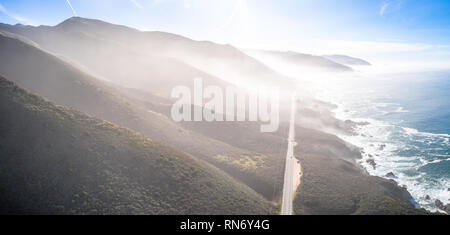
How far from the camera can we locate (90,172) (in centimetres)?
1852

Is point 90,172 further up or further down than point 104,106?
further down

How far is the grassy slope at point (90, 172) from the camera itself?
15.9 metres

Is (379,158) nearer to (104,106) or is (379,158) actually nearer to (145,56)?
(104,106)

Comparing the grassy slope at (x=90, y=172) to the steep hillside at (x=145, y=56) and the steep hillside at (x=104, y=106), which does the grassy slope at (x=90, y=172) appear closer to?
the steep hillside at (x=104, y=106)

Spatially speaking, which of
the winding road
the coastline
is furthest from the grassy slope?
the coastline

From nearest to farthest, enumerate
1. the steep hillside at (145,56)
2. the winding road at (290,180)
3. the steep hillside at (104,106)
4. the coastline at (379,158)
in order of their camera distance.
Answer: the winding road at (290,180) < the coastline at (379,158) < the steep hillside at (104,106) < the steep hillside at (145,56)

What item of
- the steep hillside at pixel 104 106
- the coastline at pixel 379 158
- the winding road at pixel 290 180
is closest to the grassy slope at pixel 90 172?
the winding road at pixel 290 180

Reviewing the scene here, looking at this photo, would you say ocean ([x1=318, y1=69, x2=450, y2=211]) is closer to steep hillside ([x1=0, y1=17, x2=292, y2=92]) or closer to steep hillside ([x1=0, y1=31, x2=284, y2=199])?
steep hillside ([x1=0, y1=31, x2=284, y2=199])

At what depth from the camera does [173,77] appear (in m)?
89.6

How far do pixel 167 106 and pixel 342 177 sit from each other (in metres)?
41.5

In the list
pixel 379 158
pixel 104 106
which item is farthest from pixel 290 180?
pixel 104 106
